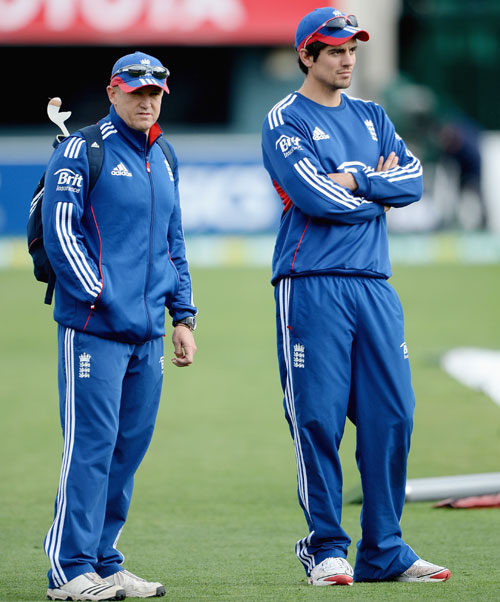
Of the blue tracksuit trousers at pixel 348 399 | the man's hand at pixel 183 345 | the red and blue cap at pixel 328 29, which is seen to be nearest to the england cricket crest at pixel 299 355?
the blue tracksuit trousers at pixel 348 399

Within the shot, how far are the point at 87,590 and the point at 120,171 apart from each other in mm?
1594

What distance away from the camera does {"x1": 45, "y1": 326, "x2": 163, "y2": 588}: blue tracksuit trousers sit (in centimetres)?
459

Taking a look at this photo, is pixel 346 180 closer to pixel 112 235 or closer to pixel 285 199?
pixel 285 199

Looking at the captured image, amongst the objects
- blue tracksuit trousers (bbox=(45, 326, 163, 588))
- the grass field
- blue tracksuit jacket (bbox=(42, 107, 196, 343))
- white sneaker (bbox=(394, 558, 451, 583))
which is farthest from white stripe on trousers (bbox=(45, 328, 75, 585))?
white sneaker (bbox=(394, 558, 451, 583))

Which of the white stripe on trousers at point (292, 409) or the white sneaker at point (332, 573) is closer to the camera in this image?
the white sneaker at point (332, 573)

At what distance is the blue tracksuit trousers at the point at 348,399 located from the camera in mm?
4906

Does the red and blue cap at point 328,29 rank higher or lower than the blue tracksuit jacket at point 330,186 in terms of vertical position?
higher

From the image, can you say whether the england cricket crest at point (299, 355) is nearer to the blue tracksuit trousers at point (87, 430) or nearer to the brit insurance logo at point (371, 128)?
the blue tracksuit trousers at point (87, 430)

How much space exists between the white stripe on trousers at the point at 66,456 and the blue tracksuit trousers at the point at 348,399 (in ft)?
3.00

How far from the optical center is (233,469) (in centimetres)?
754

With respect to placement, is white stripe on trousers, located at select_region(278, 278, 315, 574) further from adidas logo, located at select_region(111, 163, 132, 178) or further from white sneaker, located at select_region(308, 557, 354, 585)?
adidas logo, located at select_region(111, 163, 132, 178)

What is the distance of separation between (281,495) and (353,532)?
1012 mm

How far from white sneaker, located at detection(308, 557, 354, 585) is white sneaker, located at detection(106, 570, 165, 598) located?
0.62m

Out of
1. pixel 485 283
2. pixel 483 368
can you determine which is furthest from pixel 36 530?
pixel 485 283
